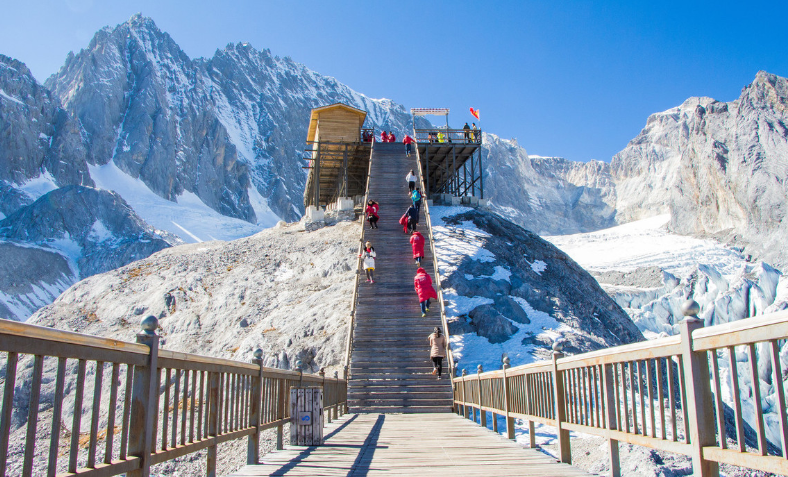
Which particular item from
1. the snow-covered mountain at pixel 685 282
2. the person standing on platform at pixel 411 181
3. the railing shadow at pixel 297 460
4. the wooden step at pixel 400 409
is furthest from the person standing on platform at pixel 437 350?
the snow-covered mountain at pixel 685 282

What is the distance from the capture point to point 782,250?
80938 millimetres

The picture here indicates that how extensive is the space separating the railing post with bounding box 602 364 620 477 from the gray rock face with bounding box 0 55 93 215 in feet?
410

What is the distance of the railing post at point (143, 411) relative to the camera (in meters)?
3.58

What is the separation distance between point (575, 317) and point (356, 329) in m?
8.38

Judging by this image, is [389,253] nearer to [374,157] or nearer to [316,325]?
[316,325]

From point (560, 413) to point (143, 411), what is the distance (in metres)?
4.09

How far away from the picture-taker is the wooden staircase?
13781 millimetres

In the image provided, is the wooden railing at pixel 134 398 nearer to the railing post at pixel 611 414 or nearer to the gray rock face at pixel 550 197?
the railing post at pixel 611 414

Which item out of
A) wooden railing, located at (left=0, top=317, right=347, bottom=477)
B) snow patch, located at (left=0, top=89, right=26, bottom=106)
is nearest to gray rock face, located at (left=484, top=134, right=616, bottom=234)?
snow patch, located at (left=0, top=89, right=26, bottom=106)

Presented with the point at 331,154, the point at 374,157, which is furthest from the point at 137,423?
the point at 331,154

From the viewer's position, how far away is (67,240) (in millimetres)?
99625

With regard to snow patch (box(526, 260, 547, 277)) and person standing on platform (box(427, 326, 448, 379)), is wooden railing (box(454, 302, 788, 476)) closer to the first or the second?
person standing on platform (box(427, 326, 448, 379))

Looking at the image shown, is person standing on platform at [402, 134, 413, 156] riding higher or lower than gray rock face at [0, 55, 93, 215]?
lower

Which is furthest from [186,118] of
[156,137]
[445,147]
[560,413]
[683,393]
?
[683,393]
